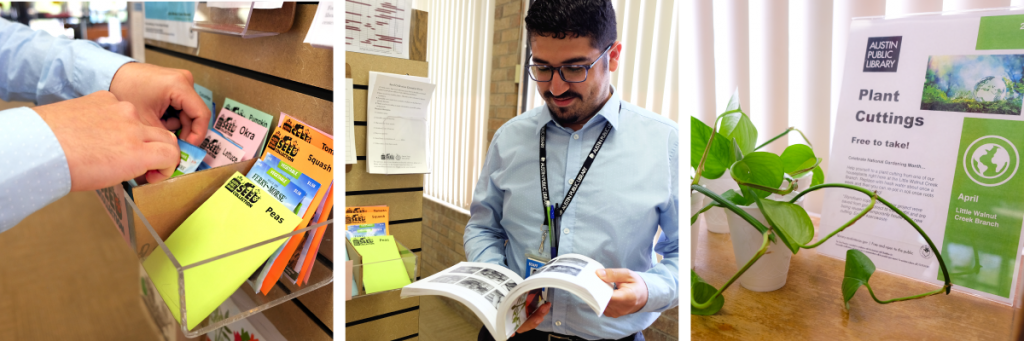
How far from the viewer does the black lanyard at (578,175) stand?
449mm

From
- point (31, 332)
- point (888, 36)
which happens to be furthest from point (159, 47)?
point (888, 36)

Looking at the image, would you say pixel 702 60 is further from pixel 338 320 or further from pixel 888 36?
pixel 338 320

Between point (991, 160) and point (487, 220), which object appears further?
point (991, 160)

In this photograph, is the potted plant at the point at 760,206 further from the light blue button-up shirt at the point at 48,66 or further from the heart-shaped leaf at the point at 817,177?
the light blue button-up shirt at the point at 48,66

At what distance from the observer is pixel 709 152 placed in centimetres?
77

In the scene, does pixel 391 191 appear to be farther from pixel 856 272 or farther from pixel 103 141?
pixel 856 272

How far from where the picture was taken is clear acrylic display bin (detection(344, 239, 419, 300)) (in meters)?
0.58

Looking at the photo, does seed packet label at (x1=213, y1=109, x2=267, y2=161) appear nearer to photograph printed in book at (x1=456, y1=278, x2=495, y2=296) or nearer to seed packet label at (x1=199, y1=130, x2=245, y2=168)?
seed packet label at (x1=199, y1=130, x2=245, y2=168)

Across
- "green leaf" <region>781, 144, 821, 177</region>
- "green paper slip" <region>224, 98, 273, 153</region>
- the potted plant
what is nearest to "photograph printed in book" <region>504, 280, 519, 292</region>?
the potted plant

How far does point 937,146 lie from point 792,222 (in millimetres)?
283

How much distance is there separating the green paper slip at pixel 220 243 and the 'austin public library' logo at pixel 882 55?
3.34ft

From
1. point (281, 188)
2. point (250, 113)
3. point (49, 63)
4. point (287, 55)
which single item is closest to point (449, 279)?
point (281, 188)

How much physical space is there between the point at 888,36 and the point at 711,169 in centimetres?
38

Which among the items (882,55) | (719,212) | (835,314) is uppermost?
(882,55)
